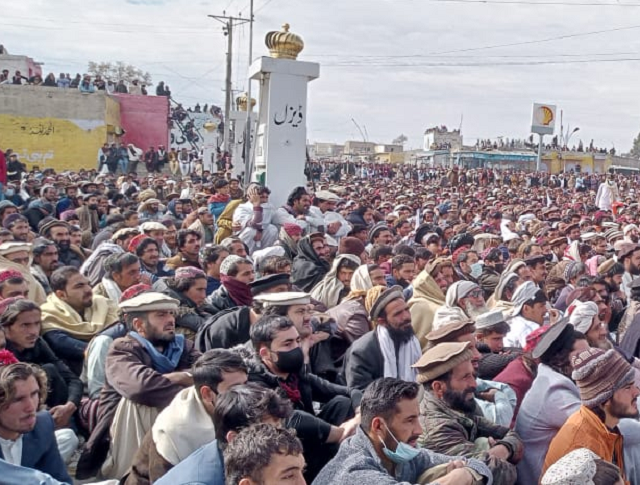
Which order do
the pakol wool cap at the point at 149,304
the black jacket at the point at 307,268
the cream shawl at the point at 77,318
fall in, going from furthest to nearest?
the black jacket at the point at 307,268 → the cream shawl at the point at 77,318 → the pakol wool cap at the point at 149,304

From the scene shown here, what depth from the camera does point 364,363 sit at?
433 centimetres

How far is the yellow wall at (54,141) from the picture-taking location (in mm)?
27359

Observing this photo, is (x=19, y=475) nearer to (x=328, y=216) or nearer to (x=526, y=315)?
(x=526, y=315)

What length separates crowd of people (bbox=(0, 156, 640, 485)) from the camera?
2754 mm

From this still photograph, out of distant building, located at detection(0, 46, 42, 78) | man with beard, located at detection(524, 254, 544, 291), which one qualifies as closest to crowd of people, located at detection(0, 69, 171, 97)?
distant building, located at detection(0, 46, 42, 78)

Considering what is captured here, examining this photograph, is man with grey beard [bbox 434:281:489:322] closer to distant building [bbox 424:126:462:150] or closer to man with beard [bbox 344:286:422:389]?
man with beard [bbox 344:286:422:389]

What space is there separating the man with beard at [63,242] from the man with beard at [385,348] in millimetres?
4104

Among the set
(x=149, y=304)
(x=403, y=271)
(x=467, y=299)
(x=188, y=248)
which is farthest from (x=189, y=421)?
(x=188, y=248)

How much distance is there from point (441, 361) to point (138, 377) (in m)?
1.56

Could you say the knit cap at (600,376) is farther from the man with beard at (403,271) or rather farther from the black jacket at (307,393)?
the man with beard at (403,271)

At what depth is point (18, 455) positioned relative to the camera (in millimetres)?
3117

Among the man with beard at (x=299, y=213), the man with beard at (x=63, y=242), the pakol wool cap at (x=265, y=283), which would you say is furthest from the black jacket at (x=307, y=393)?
the man with beard at (x=299, y=213)

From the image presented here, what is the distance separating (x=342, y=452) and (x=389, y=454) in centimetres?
19

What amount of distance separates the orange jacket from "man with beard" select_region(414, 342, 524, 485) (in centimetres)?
22
